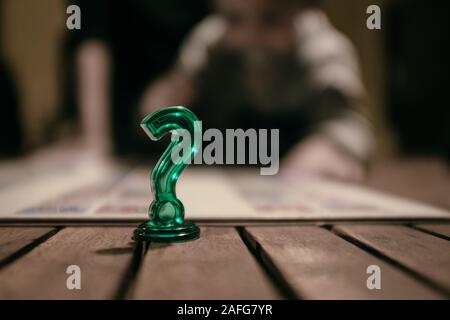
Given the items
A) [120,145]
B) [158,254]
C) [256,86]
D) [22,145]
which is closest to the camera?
[158,254]

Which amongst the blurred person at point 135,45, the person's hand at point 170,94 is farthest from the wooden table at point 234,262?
the blurred person at point 135,45

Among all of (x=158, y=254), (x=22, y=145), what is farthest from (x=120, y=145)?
(x=158, y=254)

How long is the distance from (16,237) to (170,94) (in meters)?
1.79

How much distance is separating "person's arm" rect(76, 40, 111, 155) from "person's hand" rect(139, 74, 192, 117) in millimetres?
471

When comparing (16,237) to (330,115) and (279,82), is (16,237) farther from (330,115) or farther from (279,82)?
(279,82)

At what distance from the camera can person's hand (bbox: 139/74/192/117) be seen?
229 cm

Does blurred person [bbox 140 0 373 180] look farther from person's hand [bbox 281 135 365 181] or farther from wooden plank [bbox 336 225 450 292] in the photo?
wooden plank [bbox 336 225 450 292]

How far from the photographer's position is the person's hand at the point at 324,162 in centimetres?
149

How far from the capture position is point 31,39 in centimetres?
325
